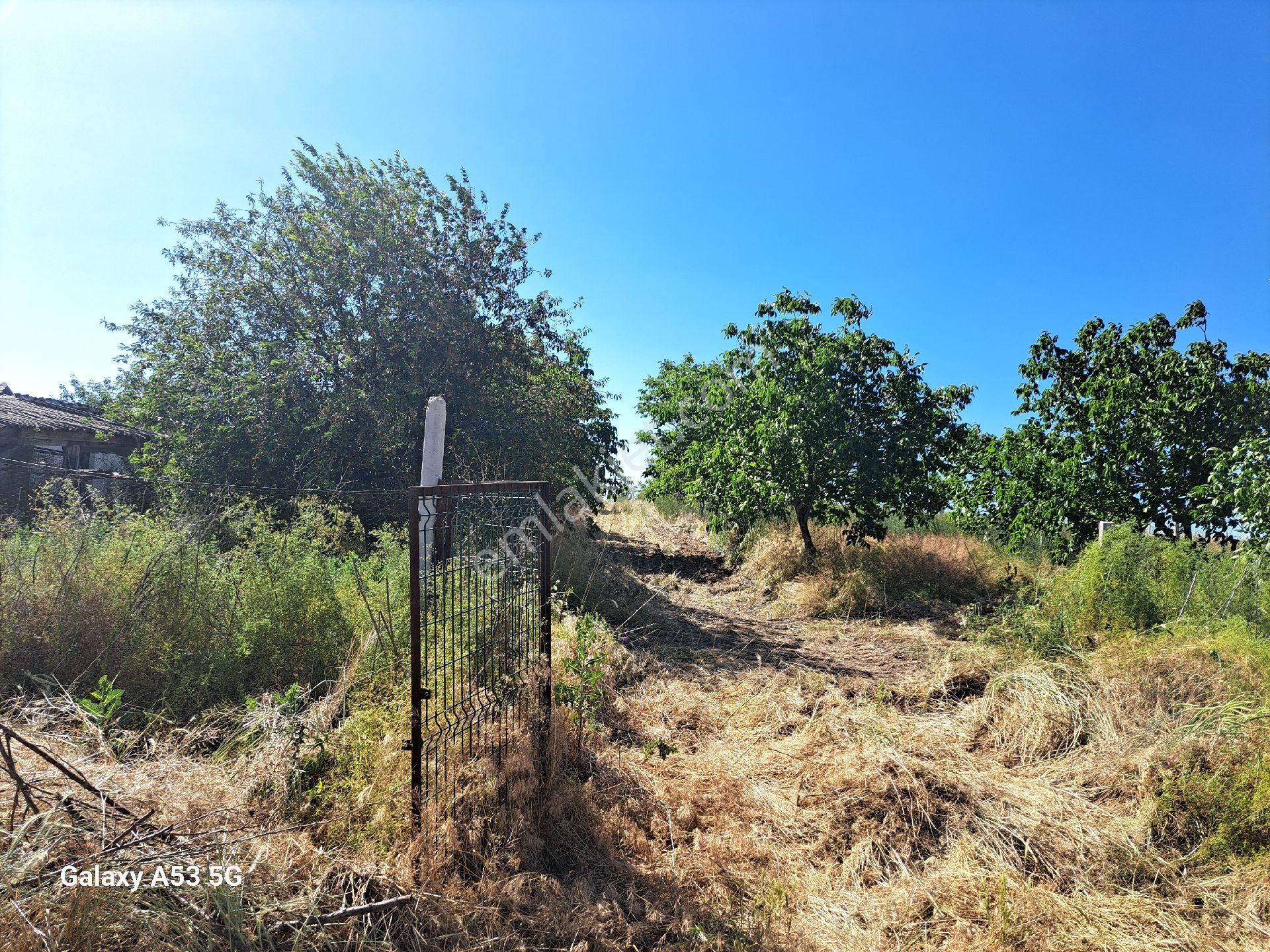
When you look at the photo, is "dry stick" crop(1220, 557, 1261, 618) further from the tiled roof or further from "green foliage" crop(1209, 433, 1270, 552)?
the tiled roof

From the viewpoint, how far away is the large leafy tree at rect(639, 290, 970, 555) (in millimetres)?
8344

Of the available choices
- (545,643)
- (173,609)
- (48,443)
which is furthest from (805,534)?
(48,443)

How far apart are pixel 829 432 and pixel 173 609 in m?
7.22

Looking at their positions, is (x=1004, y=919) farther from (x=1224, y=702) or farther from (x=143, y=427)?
(x=143, y=427)

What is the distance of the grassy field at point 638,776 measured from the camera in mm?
2234

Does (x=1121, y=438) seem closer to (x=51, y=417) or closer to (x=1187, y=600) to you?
(x=1187, y=600)

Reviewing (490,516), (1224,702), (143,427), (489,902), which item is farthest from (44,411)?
(1224,702)

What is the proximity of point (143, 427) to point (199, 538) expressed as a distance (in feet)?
21.2

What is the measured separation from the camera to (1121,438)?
7340mm

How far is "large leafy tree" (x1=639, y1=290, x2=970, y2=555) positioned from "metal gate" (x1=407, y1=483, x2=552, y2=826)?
5.63 meters

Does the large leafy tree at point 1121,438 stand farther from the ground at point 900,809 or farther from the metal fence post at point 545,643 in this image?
the metal fence post at point 545,643

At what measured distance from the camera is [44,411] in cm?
1059

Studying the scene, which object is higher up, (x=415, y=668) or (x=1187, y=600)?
(x=1187, y=600)

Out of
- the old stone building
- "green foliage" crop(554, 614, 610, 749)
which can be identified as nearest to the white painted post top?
"green foliage" crop(554, 614, 610, 749)
